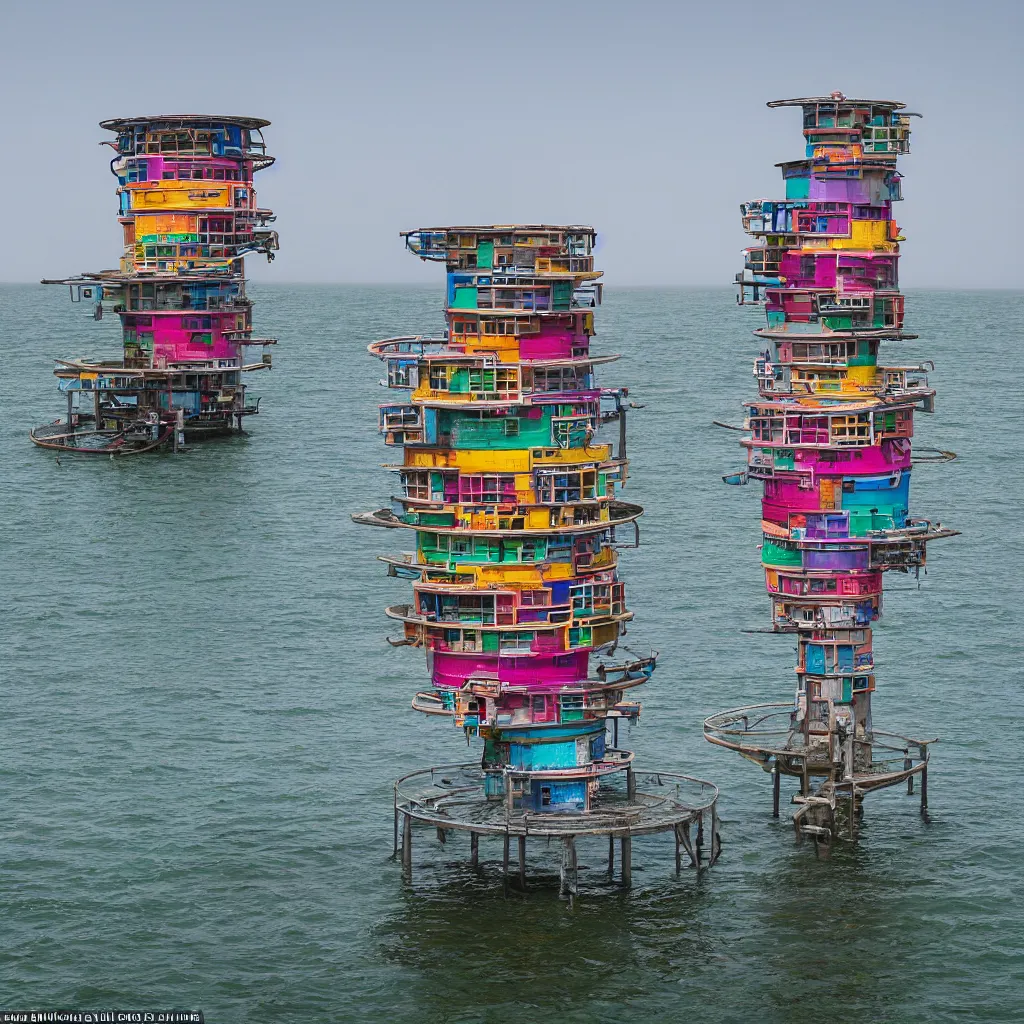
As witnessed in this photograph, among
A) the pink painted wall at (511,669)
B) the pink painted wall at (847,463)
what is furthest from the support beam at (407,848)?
the pink painted wall at (847,463)

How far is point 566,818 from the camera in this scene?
407 ft

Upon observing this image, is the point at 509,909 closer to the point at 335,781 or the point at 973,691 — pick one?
the point at 335,781

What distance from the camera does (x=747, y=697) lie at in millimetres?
163625

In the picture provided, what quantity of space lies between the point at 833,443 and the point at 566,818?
87.6 ft

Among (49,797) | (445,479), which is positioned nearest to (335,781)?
(49,797)

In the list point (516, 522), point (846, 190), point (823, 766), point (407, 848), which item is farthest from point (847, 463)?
point (407, 848)

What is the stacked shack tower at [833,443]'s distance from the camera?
135125mm

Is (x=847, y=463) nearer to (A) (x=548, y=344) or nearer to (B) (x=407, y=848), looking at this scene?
(A) (x=548, y=344)

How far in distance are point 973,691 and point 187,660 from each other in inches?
2183

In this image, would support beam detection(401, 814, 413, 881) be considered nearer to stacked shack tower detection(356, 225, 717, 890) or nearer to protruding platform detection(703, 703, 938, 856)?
stacked shack tower detection(356, 225, 717, 890)

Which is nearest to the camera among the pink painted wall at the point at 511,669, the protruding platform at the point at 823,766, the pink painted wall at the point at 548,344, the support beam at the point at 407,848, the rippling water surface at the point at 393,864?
the rippling water surface at the point at 393,864

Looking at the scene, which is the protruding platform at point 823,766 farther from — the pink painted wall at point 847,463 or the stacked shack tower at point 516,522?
the pink painted wall at point 847,463

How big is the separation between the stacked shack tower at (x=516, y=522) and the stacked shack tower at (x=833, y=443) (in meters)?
12.3

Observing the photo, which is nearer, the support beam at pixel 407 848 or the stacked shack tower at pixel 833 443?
the support beam at pixel 407 848
